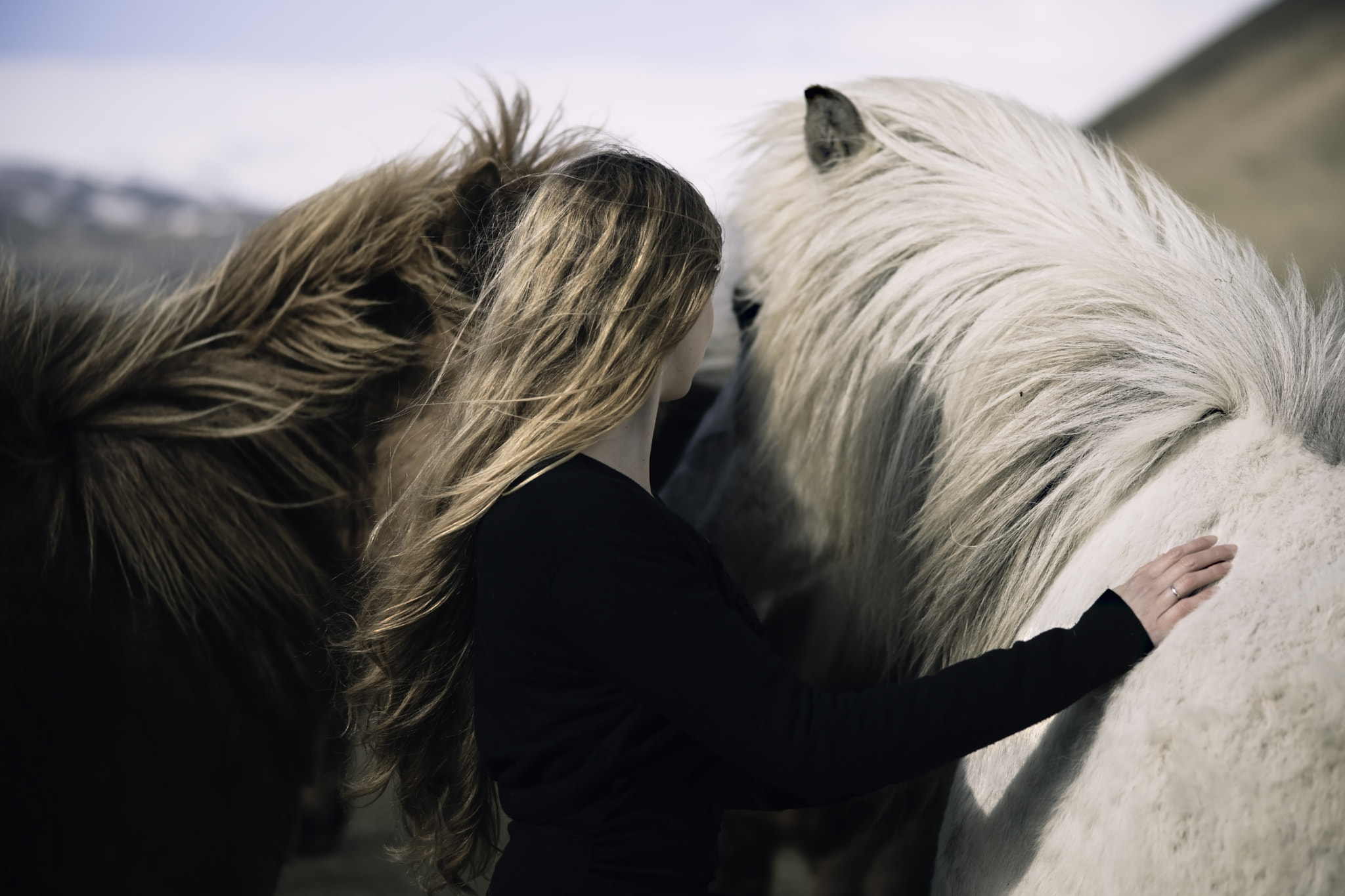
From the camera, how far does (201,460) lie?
1332mm

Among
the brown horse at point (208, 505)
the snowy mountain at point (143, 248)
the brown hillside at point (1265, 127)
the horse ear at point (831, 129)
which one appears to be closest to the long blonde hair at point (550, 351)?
the brown horse at point (208, 505)

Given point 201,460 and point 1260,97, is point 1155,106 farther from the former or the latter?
point 201,460

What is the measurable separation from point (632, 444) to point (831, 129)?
72cm

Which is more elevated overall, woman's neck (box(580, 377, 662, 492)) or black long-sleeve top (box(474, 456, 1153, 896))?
woman's neck (box(580, 377, 662, 492))

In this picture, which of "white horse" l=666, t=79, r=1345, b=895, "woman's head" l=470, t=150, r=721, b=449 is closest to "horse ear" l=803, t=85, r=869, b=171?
"white horse" l=666, t=79, r=1345, b=895

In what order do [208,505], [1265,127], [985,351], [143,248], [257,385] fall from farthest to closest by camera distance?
[1265,127] → [143,248] → [257,385] → [208,505] → [985,351]

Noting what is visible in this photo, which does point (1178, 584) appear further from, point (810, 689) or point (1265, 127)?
point (1265, 127)

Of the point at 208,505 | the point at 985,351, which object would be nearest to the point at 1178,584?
A: the point at 985,351

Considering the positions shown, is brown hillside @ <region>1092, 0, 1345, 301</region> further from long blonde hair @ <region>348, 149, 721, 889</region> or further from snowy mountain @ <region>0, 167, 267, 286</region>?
long blonde hair @ <region>348, 149, 721, 889</region>

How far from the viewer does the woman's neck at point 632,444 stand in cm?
96

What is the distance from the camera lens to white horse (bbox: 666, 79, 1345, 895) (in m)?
0.66

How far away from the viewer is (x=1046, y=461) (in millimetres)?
1017

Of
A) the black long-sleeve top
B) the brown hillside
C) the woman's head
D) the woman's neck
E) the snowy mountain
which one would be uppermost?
the snowy mountain

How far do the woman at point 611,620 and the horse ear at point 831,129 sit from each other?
0.48 metres
